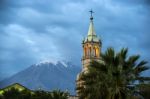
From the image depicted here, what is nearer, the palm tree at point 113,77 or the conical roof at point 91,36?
the palm tree at point 113,77

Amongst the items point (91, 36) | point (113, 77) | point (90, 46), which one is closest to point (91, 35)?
point (91, 36)

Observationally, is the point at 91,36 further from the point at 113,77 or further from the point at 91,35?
the point at 113,77

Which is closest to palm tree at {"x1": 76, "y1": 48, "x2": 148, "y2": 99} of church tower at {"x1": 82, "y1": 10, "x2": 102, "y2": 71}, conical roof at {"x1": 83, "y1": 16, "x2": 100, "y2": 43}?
church tower at {"x1": 82, "y1": 10, "x2": 102, "y2": 71}

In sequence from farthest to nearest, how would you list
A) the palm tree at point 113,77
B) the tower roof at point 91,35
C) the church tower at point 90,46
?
the tower roof at point 91,35 < the church tower at point 90,46 < the palm tree at point 113,77

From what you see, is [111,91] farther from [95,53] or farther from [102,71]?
[95,53]

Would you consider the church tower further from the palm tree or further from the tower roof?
the palm tree

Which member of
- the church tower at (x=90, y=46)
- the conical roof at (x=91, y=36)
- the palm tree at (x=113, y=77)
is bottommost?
the palm tree at (x=113, y=77)

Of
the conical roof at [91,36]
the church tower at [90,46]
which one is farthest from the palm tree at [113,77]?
the conical roof at [91,36]

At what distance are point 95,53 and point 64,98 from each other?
173 feet

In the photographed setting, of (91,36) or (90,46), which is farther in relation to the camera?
(91,36)

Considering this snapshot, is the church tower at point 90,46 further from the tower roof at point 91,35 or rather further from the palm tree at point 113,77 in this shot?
the palm tree at point 113,77

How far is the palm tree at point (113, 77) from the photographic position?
139 feet

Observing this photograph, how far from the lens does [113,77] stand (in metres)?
42.8

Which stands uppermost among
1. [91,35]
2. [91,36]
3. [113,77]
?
[91,35]
